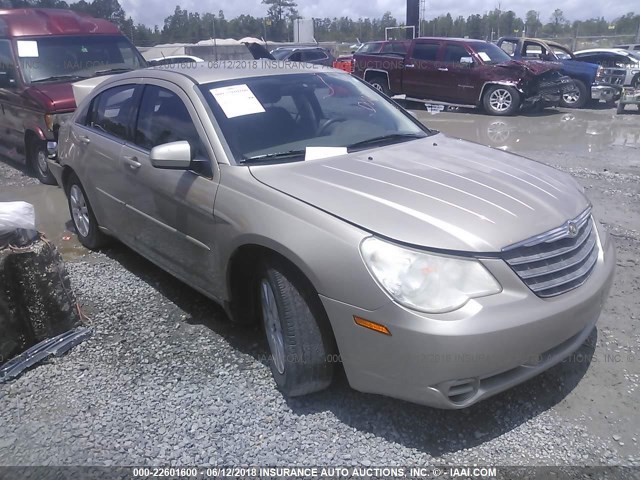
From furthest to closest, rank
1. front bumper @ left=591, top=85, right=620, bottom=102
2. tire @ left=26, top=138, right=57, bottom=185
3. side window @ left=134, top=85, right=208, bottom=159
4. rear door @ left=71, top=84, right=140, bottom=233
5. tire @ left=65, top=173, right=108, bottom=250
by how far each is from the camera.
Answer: front bumper @ left=591, top=85, right=620, bottom=102 < tire @ left=26, top=138, right=57, bottom=185 < tire @ left=65, top=173, right=108, bottom=250 < rear door @ left=71, top=84, right=140, bottom=233 < side window @ left=134, top=85, right=208, bottom=159

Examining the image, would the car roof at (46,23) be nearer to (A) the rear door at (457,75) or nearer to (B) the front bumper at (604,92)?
(A) the rear door at (457,75)

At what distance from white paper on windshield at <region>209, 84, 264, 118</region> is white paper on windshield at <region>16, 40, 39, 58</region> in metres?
5.69

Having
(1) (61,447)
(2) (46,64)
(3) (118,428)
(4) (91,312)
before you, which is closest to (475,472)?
(3) (118,428)

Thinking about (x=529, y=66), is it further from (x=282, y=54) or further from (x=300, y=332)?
(x=300, y=332)

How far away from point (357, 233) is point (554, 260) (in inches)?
38.1

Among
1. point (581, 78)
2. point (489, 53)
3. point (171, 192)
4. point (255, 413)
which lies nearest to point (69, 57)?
point (171, 192)

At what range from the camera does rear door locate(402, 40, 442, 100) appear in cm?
1478

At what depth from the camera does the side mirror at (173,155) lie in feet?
10.7

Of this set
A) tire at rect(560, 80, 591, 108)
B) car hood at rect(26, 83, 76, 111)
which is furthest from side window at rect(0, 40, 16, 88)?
tire at rect(560, 80, 591, 108)

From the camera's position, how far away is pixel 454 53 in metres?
14.4

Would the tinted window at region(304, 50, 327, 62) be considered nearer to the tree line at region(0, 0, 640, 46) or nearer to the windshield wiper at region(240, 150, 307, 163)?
the tree line at region(0, 0, 640, 46)

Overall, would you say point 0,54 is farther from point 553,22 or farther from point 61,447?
point 553,22

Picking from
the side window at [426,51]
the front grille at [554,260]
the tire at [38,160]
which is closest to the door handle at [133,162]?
the front grille at [554,260]

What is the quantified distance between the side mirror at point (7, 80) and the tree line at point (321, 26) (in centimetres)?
1714
